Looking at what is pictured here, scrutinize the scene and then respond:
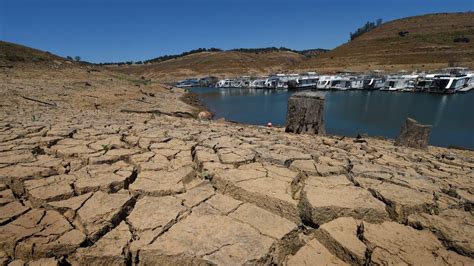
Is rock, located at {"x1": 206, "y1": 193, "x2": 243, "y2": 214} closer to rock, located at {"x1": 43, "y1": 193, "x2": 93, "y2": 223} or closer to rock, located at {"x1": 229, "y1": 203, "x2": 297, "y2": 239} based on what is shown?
rock, located at {"x1": 229, "y1": 203, "x2": 297, "y2": 239}

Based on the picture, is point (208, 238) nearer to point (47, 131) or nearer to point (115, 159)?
point (115, 159)

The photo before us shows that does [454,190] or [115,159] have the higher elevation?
→ [115,159]

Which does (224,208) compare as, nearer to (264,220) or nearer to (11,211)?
(264,220)

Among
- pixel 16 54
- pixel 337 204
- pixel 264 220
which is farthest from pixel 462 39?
pixel 16 54

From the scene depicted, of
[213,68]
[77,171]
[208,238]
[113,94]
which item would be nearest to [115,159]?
[77,171]

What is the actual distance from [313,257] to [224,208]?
70 centimetres

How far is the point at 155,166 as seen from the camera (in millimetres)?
2727

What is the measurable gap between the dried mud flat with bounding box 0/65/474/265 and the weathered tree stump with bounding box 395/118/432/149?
299 cm

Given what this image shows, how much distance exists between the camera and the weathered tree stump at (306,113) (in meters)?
5.81

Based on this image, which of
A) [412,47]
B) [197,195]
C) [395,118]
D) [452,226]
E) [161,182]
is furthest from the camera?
[412,47]

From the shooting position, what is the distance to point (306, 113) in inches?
233

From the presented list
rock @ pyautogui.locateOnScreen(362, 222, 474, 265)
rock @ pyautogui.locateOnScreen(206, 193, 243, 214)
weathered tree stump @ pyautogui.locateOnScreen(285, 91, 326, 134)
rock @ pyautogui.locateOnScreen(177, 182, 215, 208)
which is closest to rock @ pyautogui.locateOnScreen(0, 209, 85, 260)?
rock @ pyautogui.locateOnScreen(177, 182, 215, 208)

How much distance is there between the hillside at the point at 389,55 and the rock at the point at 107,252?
45063 millimetres

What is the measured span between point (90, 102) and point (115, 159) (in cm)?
793
